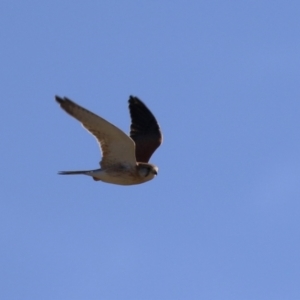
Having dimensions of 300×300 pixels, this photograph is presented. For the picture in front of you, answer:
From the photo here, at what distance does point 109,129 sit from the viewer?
57.9 feet

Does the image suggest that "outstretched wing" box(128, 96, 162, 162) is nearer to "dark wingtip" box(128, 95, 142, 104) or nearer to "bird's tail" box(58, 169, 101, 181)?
"dark wingtip" box(128, 95, 142, 104)

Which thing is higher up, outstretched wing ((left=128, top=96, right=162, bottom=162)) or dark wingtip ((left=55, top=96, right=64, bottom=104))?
outstretched wing ((left=128, top=96, right=162, bottom=162))

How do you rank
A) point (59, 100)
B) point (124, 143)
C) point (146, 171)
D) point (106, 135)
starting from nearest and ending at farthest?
point (59, 100) → point (106, 135) → point (124, 143) → point (146, 171)

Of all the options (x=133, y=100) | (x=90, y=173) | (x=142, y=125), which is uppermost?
(x=133, y=100)

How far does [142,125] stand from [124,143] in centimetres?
337

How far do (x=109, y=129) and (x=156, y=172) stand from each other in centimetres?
192

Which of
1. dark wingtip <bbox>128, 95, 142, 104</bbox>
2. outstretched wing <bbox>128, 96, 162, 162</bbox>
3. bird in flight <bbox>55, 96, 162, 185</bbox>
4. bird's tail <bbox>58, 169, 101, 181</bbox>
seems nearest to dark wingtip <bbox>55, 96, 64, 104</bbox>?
bird in flight <bbox>55, 96, 162, 185</bbox>

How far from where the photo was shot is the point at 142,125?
21484 mm

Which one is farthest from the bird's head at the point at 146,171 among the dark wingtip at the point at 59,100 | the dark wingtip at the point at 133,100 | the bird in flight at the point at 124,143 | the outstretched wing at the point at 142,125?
the dark wingtip at the point at 133,100

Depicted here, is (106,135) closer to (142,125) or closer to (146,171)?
(146,171)

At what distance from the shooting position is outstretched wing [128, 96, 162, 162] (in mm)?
21297

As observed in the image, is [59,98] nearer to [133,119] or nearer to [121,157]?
[121,157]

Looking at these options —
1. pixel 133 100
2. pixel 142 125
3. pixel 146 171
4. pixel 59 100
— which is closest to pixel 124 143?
pixel 146 171

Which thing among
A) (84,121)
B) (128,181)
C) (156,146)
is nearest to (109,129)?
(84,121)
